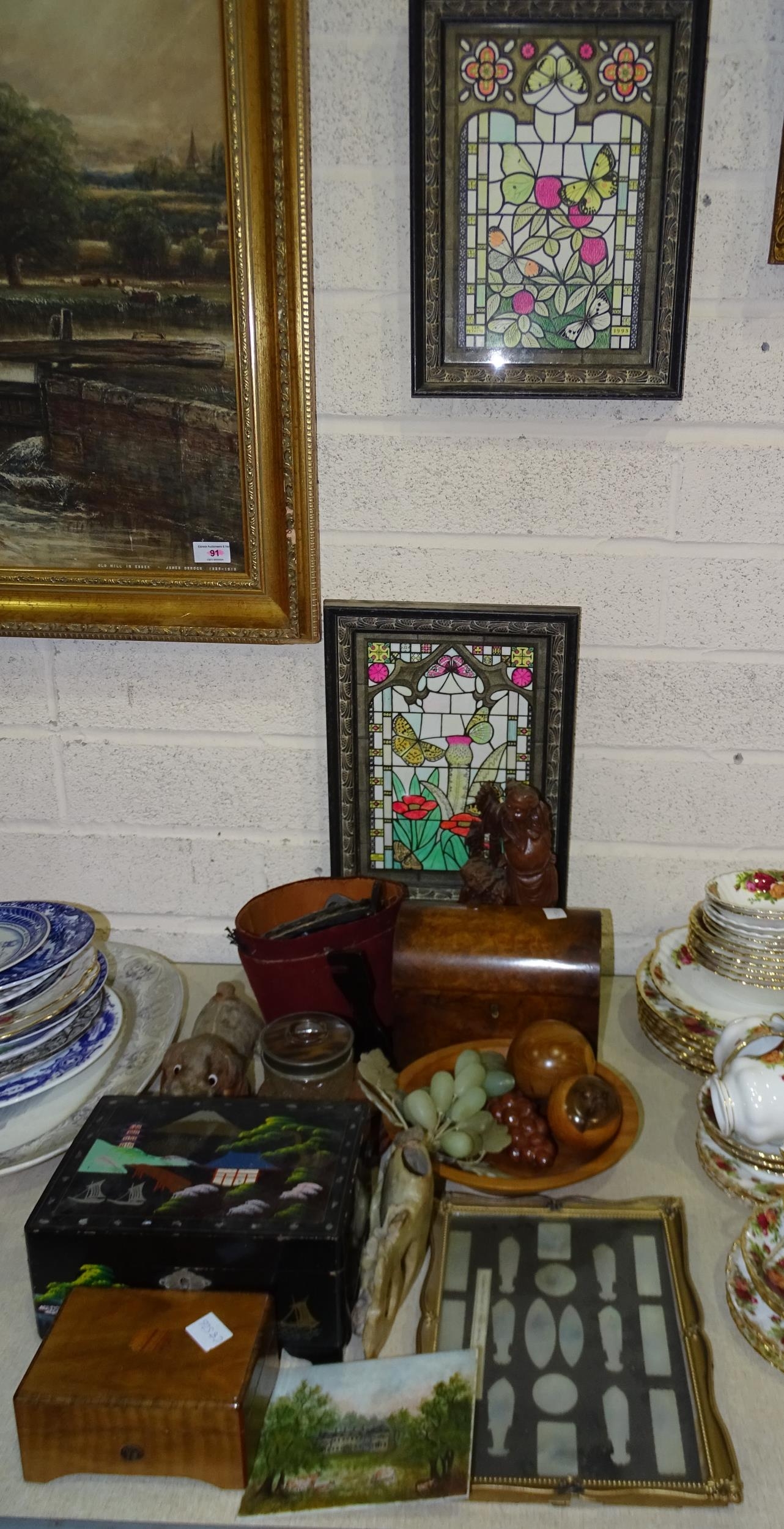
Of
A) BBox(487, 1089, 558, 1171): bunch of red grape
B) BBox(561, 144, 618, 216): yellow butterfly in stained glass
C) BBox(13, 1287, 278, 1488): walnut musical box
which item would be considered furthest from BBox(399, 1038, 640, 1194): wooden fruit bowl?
BBox(561, 144, 618, 216): yellow butterfly in stained glass

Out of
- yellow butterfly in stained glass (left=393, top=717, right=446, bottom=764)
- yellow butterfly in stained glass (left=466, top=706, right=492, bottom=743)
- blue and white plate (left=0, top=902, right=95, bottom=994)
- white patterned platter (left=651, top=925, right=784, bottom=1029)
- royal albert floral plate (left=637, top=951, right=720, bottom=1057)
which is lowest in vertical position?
royal albert floral plate (left=637, top=951, right=720, bottom=1057)

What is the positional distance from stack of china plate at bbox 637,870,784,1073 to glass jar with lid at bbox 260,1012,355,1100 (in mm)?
327

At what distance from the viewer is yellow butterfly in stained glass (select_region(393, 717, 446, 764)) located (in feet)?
4.00

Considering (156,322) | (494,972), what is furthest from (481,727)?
(156,322)

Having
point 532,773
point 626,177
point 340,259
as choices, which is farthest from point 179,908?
point 626,177

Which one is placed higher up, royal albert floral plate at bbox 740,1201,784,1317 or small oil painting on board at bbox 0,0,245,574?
small oil painting on board at bbox 0,0,245,574

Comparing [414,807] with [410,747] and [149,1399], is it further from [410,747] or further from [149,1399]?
[149,1399]

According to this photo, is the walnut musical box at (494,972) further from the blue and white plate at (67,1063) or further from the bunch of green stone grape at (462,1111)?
the blue and white plate at (67,1063)

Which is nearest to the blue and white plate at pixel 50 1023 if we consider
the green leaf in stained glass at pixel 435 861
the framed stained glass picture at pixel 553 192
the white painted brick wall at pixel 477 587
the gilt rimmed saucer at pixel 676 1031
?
the white painted brick wall at pixel 477 587

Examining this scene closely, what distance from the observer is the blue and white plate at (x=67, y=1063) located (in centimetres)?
99

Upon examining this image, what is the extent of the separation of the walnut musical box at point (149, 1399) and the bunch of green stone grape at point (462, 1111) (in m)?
0.24

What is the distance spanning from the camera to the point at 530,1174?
0.96 meters

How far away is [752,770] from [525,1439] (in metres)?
0.72

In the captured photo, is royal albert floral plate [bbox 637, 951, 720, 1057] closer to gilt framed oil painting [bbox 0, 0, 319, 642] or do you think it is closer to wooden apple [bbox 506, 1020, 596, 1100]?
wooden apple [bbox 506, 1020, 596, 1100]
